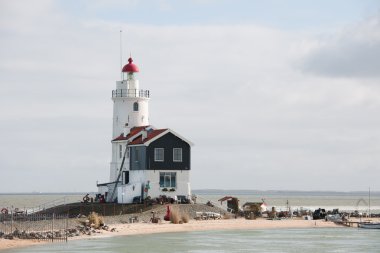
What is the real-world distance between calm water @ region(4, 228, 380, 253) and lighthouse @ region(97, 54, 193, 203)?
1100 cm

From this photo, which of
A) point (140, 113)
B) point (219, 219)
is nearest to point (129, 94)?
point (140, 113)

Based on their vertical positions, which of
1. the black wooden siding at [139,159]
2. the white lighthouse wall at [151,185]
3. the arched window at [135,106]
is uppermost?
the arched window at [135,106]

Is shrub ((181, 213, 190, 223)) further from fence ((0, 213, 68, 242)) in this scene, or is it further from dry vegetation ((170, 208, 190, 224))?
fence ((0, 213, 68, 242))

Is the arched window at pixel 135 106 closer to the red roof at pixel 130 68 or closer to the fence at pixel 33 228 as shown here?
the red roof at pixel 130 68

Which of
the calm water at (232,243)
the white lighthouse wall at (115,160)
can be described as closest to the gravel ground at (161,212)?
the calm water at (232,243)

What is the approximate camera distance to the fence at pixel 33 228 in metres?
52.0

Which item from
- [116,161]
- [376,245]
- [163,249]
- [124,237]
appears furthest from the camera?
[116,161]

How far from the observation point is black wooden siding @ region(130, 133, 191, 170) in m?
71.0

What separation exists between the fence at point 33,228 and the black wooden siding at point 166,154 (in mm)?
12362

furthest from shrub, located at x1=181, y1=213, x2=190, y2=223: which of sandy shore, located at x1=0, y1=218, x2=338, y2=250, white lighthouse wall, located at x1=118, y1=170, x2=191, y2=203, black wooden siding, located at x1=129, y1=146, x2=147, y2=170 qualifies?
black wooden siding, located at x1=129, y1=146, x2=147, y2=170

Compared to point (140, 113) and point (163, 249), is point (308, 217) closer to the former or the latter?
point (140, 113)

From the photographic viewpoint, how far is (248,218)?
68.7m

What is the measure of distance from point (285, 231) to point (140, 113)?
1901 cm

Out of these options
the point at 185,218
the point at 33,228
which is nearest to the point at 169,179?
the point at 185,218
